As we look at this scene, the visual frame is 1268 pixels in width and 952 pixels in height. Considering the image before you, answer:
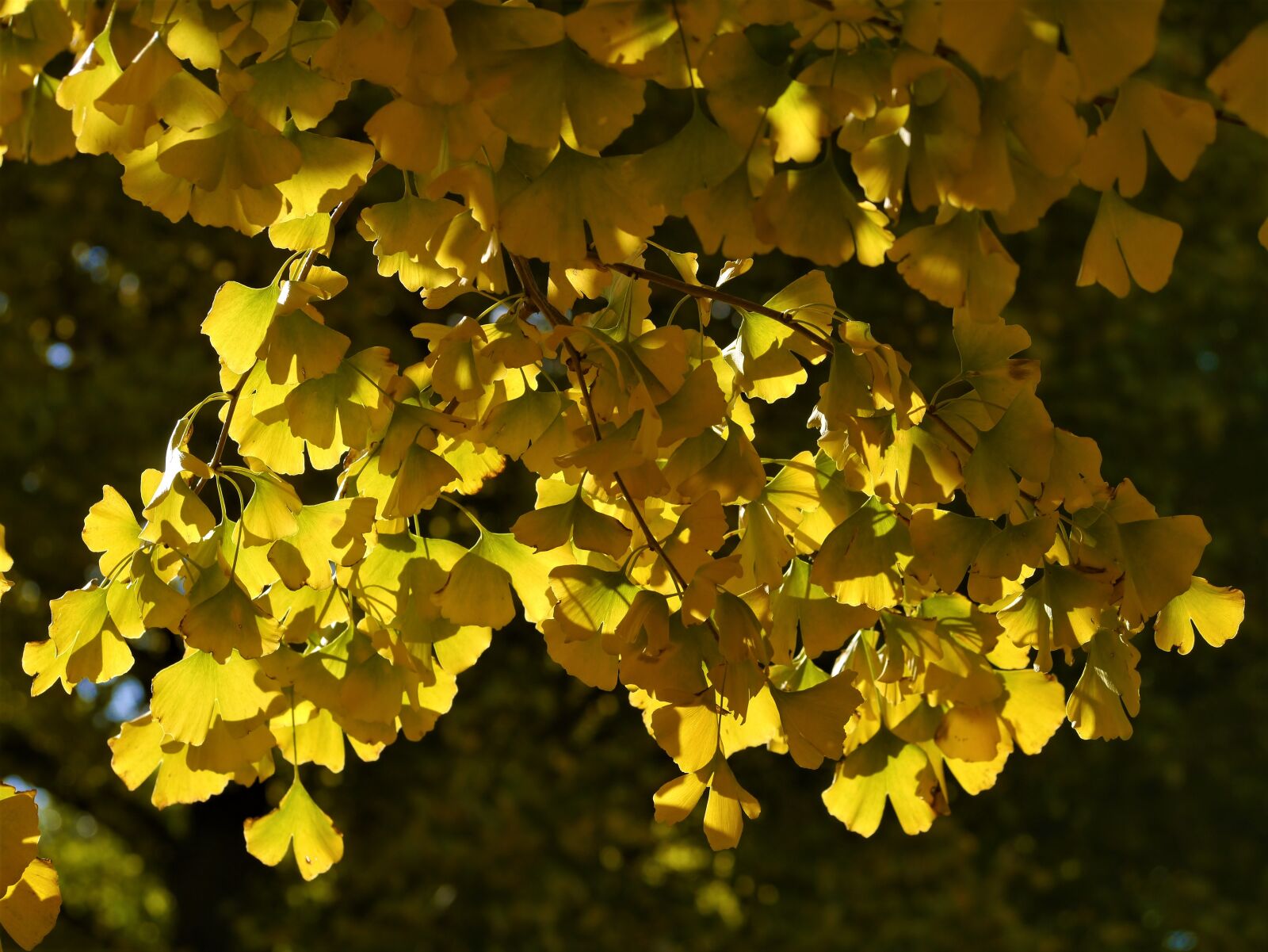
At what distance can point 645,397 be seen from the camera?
123 centimetres

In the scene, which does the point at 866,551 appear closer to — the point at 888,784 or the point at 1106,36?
the point at 888,784

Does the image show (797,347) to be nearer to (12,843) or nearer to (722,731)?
(722,731)

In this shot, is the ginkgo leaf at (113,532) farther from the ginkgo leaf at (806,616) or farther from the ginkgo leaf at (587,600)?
the ginkgo leaf at (806,616)

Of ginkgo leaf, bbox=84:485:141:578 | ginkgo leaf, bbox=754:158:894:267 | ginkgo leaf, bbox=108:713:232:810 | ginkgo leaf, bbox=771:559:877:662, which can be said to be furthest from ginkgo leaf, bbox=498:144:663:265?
ginkgo leaf, bbox=108:713:232:810

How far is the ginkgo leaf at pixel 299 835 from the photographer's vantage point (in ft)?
6.09

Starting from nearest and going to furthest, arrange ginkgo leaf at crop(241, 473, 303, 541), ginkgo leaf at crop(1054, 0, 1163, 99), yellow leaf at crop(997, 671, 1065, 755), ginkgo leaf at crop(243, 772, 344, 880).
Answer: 1. ginkgo leaf at crop(1054, 0, 1163, 99)
2. ginkgo leaf at crop(241, 473, 303, 541)
3. yellow leaf at crop(997, 671, 1065, 755)
4. ginkgo leaf at crop(243, 772, 344, 880)

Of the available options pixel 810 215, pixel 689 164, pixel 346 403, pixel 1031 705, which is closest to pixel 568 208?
pixel 689 164

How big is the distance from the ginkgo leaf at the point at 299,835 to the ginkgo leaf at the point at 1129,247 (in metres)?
1.25

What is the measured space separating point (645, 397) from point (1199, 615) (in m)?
0.81

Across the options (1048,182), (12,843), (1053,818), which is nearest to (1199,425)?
Answer: (1053,818)

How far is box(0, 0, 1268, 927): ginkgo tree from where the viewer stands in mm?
1111

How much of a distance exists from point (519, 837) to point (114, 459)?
2.11 metres

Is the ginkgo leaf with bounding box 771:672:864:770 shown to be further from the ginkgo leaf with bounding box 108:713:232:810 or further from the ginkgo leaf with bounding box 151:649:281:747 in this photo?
the ginkgo leaf with bounding box 108:713:232:810

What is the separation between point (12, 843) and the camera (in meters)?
1.26
